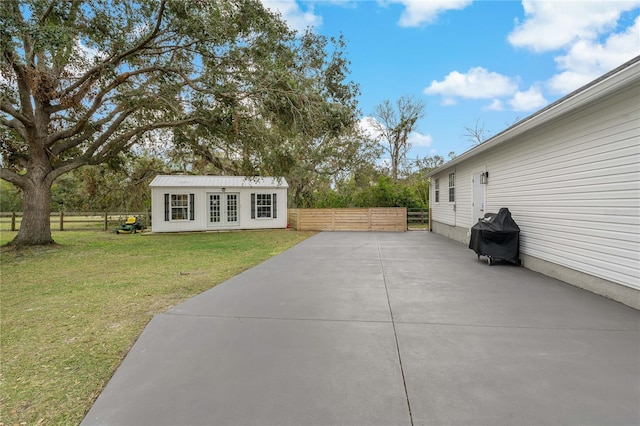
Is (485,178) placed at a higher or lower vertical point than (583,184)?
higher

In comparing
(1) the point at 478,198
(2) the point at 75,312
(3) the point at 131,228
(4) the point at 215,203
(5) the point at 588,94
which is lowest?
(2) the point at 75,312

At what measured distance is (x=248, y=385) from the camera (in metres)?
2.21

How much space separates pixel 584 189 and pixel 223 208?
14.2 meters

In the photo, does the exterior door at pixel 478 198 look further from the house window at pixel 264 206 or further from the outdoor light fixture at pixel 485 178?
the house window at pixel 264 206

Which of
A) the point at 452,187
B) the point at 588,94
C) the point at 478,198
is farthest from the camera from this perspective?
the point at 452,187

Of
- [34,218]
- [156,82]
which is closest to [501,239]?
[156,82]

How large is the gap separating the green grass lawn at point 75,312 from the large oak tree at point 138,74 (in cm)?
361

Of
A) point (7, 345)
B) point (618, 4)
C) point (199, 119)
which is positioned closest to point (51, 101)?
point (199, 119)

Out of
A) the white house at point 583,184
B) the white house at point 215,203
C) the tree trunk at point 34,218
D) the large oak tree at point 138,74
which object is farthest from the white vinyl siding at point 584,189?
the tree trunk at point 34,218

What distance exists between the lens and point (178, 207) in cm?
1513

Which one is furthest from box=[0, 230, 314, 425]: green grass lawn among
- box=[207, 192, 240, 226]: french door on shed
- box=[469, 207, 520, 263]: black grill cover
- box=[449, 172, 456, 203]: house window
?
box=[207, 192, 240, 226]: french door on shed

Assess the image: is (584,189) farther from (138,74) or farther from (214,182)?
(214,182)

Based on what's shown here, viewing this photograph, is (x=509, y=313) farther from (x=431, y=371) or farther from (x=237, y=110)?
(x=237, y=110)

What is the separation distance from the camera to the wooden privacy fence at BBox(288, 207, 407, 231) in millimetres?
15906
